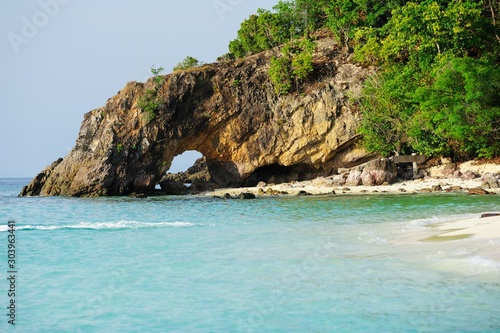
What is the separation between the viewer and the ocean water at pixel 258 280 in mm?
7469

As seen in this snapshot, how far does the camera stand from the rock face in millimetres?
42031

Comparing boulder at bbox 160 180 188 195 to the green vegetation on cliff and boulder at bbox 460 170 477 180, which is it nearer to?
the green vegetation on cliff

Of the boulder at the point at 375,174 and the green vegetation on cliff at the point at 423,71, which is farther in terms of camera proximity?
the boulder at the point at 375,174

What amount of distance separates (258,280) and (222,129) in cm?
3549

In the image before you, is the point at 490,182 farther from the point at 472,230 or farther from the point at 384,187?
the point at 472,230

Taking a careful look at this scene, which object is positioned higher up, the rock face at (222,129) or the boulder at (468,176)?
the rock face at (222,129)

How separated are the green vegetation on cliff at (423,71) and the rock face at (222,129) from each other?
1.67 m

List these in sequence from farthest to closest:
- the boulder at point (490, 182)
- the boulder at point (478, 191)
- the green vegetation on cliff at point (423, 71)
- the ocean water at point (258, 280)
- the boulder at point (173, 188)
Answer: the boulder at point (173, 188), the green vegetation on cliff at point (423, 71), the boulder at point (490, 182), the boulder at point (478, 191), the ocean water at point (258, 280)

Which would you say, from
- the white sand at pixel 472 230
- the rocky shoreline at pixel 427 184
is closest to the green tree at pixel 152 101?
the rocky shoreline at pixel 427 184

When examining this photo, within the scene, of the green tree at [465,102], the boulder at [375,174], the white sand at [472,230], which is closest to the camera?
the white sand at [472,230]

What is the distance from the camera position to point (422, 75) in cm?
3644

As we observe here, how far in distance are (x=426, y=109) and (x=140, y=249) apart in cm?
2506

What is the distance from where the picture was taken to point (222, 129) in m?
44.8

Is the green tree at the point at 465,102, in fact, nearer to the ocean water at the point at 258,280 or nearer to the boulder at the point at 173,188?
the ocean water at the point at 258,280
